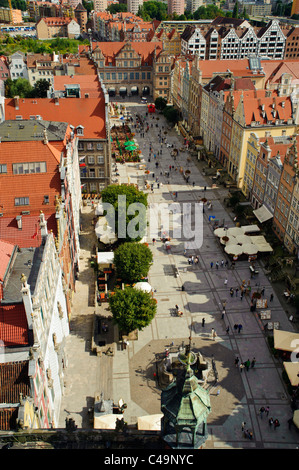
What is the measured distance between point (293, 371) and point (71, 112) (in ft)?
207

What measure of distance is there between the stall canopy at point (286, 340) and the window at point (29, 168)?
3611cm

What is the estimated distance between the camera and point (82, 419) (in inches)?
1815

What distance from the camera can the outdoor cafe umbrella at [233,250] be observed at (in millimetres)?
70750

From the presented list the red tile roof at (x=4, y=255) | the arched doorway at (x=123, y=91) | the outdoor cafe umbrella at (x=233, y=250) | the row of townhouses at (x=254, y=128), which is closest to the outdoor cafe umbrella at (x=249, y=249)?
the outdoor cafe umbrella at (x=233, y=250)

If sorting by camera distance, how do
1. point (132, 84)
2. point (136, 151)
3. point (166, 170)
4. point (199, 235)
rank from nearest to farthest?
1. point (199, 235)
2. point (166, 170)
3. point (136, 151)
4. point (132, 84)

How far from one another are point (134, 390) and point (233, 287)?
77.4 feet

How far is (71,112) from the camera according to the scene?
87.7 meters

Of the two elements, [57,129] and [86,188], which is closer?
[57,129]

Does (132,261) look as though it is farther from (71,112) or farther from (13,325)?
(71,112)

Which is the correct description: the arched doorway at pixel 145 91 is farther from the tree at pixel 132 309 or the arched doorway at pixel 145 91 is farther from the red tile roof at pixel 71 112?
the tree at pixel 132 309

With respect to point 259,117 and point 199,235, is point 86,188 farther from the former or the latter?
point 259,117

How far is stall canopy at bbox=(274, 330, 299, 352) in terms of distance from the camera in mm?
52656

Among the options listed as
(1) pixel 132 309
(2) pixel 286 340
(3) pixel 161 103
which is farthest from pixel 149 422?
(3) pixel 161 103

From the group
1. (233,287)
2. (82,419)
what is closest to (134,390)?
(82,419)
